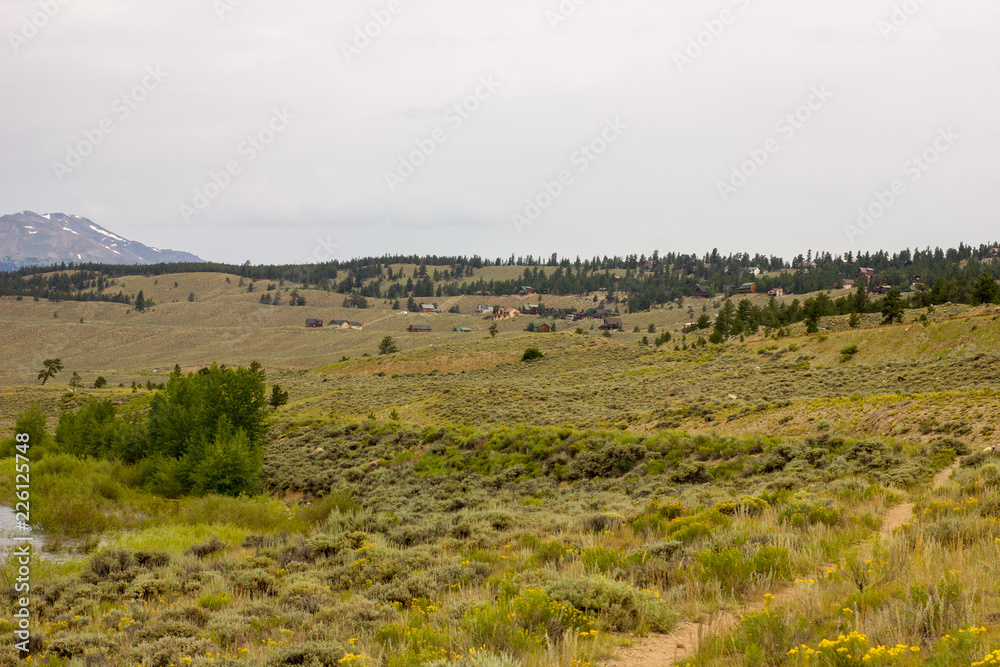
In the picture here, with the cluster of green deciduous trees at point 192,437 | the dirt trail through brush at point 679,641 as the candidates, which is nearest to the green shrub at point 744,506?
the dirt trail through brush at point 679,641

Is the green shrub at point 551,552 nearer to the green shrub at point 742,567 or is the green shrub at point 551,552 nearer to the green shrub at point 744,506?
the green shrub at point 742,567

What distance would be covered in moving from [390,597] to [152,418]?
31.2 metres

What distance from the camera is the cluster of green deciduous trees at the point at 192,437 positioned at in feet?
88.1

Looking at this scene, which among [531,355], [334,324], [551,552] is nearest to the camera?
[551,552]

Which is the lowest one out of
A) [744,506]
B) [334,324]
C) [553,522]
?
[334,324]

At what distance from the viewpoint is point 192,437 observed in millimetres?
29781

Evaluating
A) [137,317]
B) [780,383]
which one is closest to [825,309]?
[780,383]

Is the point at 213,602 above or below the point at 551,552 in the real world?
below

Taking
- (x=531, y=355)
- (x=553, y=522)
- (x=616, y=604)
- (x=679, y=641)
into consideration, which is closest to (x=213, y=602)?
(x=616, y=604)

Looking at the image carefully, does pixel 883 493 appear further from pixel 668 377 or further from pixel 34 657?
pixel 668 377

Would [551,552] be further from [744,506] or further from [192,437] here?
[192,437]

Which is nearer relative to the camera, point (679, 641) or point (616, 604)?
point (679, 641)

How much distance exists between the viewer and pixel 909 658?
14.6ft

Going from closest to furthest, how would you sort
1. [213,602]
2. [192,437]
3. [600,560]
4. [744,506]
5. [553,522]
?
1. [600,560]
2. [213,602]
3. [744,506]
4. [553,522]
5. [192,437]
